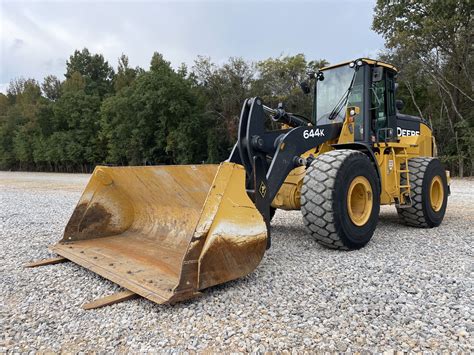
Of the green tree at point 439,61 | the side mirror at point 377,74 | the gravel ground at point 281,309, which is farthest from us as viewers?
the green tree at point 439,61

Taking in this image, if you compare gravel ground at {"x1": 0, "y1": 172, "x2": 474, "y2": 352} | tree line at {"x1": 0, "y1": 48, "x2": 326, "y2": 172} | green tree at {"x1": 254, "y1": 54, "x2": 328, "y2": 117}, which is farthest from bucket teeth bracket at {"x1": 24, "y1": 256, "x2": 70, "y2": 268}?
green tree at {"x1": 254, "y1": 54, "x2": 328, "y2": 117}

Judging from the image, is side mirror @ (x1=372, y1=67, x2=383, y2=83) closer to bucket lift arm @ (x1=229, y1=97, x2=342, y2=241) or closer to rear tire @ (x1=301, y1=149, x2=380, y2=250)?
rear tire @ (x1=301, y1=149, x2=380, y2=250)

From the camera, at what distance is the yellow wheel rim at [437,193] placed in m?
6.44

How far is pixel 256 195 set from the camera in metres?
3.91

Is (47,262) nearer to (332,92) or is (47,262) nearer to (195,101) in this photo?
(332,92)

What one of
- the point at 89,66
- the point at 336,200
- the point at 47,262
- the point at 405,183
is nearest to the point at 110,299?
the point at 47,262

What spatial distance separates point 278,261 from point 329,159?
1309mm

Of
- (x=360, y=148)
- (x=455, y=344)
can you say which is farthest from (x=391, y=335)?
(x=360, y=148)

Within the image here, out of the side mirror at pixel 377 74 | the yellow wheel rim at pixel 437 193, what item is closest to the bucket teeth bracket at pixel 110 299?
the side mirror at pixel 377 74

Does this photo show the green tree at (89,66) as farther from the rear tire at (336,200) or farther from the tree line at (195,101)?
the rear tire at (336,200)

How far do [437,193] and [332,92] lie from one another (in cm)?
260

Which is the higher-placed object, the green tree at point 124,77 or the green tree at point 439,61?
the green tree at point 124,77

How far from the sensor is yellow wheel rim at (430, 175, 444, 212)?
6.44 metres

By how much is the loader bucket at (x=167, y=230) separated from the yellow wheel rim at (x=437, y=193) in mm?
A: 4236
